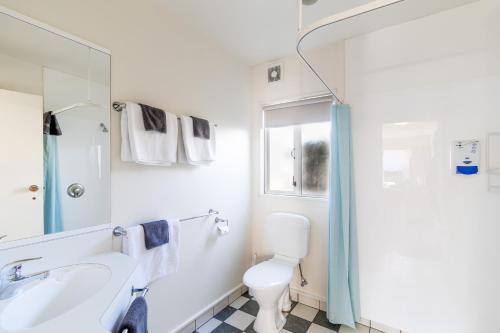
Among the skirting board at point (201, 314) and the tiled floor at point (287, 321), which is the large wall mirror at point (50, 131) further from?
the tiled floor at point (287, 321)

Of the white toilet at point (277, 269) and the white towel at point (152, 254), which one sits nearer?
the white towel at point (152, 254)

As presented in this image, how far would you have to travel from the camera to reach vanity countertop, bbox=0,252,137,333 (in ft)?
2.21

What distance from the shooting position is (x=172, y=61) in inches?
67.1

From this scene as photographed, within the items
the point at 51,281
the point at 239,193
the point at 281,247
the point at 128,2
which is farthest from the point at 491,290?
the point at 128,2

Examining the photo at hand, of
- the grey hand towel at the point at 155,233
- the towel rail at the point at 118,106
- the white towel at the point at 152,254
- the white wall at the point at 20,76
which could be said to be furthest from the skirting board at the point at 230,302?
the white wall at the point at 20,76

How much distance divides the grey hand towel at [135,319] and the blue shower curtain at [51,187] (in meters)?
0.62

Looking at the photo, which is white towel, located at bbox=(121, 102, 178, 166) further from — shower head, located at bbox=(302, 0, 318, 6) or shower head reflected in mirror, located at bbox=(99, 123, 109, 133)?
shower head, located at bbox=(302, 0, 318, 6)

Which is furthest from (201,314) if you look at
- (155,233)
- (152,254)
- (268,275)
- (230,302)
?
(155,233)

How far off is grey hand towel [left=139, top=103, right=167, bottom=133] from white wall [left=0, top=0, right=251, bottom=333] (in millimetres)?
115

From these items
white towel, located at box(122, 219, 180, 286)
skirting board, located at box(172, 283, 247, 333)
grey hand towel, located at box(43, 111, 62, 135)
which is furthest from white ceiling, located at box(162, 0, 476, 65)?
skirting board, located at box(172, 283, 247, 333)

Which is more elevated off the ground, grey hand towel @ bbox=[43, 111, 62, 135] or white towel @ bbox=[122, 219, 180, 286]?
grey hand towel @ bbox=[43, 111, 62, 135]

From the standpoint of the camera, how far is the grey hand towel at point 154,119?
4.69 ft

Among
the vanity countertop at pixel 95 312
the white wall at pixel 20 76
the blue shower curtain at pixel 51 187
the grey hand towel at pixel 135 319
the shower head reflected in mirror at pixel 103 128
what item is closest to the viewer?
the vanity countertop at pixel 95 312

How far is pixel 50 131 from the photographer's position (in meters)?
1.16
